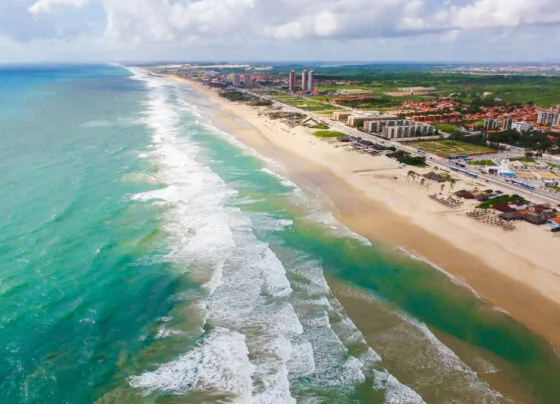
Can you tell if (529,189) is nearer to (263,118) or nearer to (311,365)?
(311,365)

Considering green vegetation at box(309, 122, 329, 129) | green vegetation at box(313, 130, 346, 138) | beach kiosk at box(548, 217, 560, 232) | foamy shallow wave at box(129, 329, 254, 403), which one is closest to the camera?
foamy shallow wave at box(129, 329, 254, 403)

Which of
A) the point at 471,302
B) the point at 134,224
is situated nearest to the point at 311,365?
the point at 471,302

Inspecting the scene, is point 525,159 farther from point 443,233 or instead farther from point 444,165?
point 443,233

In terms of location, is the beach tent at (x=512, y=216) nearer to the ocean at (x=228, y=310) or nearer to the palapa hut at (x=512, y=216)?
the palapa hut at (x=512, y=216)

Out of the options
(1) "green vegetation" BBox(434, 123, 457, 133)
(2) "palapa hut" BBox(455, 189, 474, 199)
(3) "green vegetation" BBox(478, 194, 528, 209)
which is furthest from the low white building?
(2) "palapa hut" BBox(455, 189, 474, 199)

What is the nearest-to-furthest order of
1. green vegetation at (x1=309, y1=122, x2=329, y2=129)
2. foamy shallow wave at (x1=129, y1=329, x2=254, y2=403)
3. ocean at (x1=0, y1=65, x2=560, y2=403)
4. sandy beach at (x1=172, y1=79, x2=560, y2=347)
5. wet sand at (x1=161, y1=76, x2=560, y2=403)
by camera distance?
foamy shallow wave at (x1=129, y1=329, x2=254, y2=403) → ocean at (x1=0, y1=65, x2=560, y2=403) → wet sand at (x1=161, y1=76, x2=560, y2=403) → sandy beach at (x1=172, y1=79, x2=560, y2=347) → green vegetation at (x1=309, y1=122, x2=329, y2=129)

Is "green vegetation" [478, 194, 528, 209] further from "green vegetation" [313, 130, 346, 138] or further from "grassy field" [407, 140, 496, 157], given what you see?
"green vegetation" [313, 130, 346, 138]
